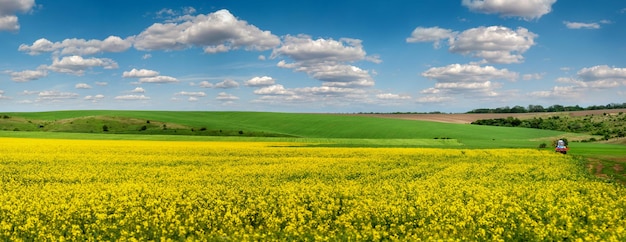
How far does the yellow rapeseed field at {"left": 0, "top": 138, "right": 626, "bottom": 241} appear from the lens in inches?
526

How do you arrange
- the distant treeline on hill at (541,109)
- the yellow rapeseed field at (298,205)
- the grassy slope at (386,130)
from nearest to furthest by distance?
the yellow rapeseed field at (298,205) → the grassy slope at (386,130) → the distant treeline on hill at (541,109)

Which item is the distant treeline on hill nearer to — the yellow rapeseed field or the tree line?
the tree line

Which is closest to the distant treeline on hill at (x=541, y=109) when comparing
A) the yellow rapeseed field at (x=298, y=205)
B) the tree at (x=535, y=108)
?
the tree at (x=535, y=108)

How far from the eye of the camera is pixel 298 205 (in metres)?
16.9

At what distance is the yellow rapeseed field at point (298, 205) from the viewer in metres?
Answer: 13.4

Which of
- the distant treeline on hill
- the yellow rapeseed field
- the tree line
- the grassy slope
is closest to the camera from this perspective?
the yellow rapeseed field

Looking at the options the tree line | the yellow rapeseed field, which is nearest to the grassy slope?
the tree line

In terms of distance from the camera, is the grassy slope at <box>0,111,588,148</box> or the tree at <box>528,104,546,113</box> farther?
the tree at <box>528,104,546,113</box>

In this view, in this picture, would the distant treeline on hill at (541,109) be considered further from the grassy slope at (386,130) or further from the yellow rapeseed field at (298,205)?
the yellow rapeseed field at (298,205)

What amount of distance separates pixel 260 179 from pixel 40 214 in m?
10.1

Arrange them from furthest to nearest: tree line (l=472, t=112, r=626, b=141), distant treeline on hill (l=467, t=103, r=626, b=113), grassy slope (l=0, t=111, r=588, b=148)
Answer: distant treeline on hill (l=467, t=103, r=626, b=113)
tree line (l=472, t=112, r=626, b=141)
grassy slope (l=0, t=111, r=588, b=148)

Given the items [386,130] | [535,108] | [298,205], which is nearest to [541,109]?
[535,108]

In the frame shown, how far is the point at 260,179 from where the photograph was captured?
2348 cm

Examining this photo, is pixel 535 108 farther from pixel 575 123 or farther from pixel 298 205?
pixel 298 205
